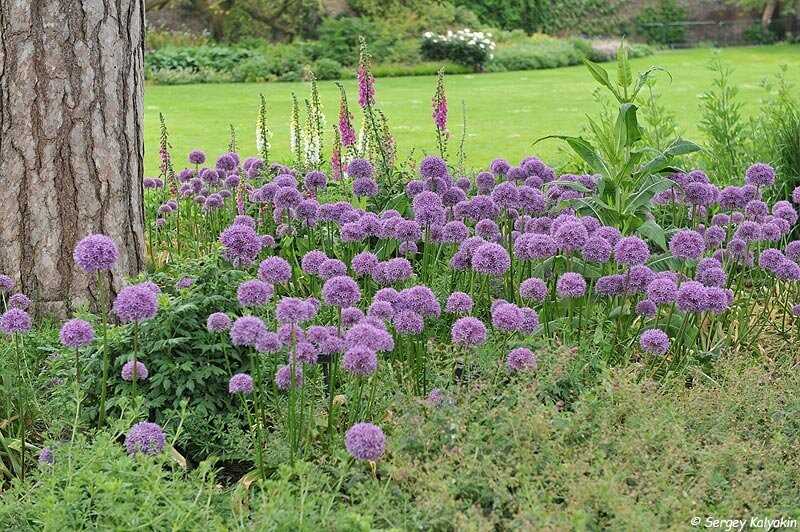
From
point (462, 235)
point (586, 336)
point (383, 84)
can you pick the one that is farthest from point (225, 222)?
point (383, 84)

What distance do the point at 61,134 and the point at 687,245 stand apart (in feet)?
8.70

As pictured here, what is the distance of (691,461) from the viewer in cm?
299

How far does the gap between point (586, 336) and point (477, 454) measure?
1363 millimetres

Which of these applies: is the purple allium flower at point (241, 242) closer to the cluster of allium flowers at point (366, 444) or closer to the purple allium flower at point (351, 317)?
the purple allium flower at point (351, 317)

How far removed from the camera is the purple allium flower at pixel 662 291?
3451 millimetres

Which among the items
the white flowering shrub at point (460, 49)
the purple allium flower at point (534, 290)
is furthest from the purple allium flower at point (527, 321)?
the white flowering shrub at point (460, 49)

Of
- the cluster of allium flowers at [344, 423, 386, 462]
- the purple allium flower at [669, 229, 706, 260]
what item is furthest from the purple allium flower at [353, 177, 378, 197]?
the cluster of allium flowers at [344, 423, 386, 462]

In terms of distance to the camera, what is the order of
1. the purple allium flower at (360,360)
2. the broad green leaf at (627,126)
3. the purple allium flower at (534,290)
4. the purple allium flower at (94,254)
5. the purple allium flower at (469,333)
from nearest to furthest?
the purple allium flower at (360,360)
the purple allium flower at (94,254)
the purple allium flower at (469,333)
the purple allium flower at (534,290)
the broad green leaf at (627,126)

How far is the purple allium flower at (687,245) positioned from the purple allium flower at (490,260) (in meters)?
0.71

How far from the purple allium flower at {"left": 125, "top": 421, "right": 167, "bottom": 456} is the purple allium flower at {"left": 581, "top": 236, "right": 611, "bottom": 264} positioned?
1731 mm

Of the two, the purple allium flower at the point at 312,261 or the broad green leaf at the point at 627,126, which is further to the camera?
the broad green leaf at the point at 627,126

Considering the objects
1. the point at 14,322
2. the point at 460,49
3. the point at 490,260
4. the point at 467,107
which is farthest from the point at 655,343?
the point at 460,49

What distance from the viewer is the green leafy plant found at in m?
4.42

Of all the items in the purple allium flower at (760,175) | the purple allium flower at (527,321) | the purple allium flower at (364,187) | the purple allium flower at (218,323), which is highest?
the purple allium flower at (760,175)
